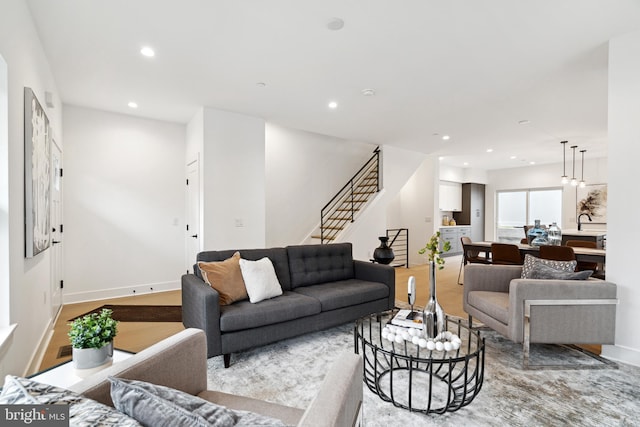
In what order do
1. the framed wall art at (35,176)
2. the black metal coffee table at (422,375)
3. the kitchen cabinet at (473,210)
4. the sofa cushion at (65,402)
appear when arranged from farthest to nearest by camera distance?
the kitchen cabinet at (473,210) → the framed wall art at (35,176) → the black metal coffee table at (422,375) → the sofa cushion at (65,402)

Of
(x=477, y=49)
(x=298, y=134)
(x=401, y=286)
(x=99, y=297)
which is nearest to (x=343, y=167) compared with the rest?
(x=298, y=134)

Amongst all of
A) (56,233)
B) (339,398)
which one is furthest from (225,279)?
(56,233)

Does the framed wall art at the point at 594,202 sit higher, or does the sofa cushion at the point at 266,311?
the framed wall art at the point at 594,202

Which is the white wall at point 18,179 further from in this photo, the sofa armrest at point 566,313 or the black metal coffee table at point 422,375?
the sofa armrest at point 566,313

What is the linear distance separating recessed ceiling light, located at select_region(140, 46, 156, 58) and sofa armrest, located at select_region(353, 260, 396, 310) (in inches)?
119

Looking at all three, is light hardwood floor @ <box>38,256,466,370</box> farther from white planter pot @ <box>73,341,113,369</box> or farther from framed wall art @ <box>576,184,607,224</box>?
framed wall art @ <box>576,184,607,224</box>

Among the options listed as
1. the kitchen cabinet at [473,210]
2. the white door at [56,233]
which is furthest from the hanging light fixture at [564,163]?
the white door at [56,233]

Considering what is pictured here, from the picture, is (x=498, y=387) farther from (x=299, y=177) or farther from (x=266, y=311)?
(x=299, y=177)

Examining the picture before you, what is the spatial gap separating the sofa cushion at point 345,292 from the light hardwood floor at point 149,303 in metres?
1.12

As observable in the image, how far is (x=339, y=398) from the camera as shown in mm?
1021

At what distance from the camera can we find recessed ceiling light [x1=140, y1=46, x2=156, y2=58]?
279 centimetres

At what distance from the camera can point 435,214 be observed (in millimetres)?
7625

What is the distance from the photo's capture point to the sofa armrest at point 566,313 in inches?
98.7

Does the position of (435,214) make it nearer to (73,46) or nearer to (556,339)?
(556,339)
